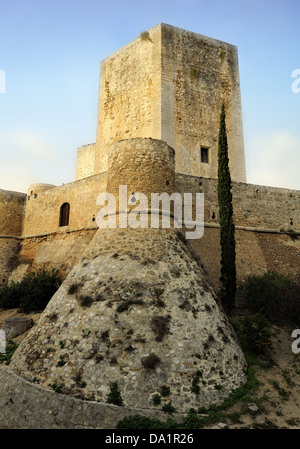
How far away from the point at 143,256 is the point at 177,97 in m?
11.0

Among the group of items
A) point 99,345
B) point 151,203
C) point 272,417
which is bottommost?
point 272,417

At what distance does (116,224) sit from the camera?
32.9 ft

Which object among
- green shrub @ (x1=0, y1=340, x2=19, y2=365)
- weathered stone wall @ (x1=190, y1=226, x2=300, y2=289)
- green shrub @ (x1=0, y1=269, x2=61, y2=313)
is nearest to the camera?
green shrub @ (x1=0, y1=340, x2=19, y2=365)

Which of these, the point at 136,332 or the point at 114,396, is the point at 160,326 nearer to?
the point at 136,332

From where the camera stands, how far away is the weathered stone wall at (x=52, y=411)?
644cm

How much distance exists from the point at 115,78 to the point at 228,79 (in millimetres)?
6217

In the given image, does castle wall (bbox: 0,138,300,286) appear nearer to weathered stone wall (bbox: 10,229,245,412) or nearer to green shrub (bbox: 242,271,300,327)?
green shrub (bbox: 242,271,300,327)

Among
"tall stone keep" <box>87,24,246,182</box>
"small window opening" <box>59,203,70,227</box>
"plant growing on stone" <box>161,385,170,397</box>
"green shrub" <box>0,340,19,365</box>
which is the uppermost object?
"tall stone keep" <box>87,24,246,182</box>

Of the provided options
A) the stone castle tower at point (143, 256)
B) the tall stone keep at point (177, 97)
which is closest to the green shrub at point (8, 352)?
the stone castle tower at point (143, 256)

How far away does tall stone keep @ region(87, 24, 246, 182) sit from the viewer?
1700cm

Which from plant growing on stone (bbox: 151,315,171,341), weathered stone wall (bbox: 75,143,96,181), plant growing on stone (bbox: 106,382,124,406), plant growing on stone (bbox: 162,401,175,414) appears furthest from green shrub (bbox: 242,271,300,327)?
weathered stone wall (bbox: 75,143,96,181)

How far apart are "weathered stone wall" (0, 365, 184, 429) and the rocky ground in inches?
54.0

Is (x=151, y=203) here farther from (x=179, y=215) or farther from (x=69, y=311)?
(x=69, y=311)

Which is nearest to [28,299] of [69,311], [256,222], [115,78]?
[69,311]
